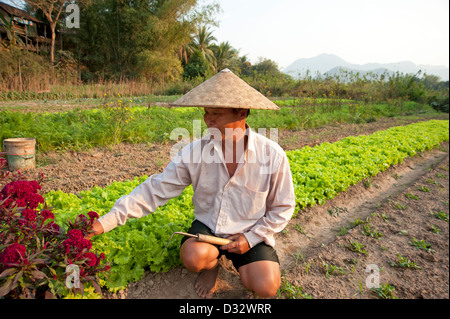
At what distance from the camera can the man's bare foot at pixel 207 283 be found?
2.25 metres

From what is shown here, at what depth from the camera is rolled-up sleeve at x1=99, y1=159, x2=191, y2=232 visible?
194cm

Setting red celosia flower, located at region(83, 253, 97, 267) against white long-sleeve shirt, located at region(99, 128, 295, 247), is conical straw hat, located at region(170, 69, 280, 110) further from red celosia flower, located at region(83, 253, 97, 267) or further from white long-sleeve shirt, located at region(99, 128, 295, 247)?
red celosia flower, located at region(83, 253, 97, 267)

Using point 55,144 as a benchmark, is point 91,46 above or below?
above

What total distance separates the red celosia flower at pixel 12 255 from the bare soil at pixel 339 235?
869 millimetres

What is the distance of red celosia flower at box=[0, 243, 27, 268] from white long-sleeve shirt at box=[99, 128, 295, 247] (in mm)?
793

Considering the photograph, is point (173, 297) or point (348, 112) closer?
point (173, 297)

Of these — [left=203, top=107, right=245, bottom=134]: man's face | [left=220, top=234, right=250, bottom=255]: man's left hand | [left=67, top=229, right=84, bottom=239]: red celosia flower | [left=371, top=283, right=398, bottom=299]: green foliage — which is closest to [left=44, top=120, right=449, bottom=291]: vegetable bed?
[left=67, top=229, right=84, bottom=239]: red celosia flower

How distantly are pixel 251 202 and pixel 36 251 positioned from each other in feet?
4.44

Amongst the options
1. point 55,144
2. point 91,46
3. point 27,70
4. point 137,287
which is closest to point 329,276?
point 137,287

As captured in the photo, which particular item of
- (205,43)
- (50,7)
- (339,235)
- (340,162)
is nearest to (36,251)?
(339,235)

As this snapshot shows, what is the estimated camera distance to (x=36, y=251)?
63.4 inches

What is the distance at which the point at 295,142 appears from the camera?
744 centimetres
